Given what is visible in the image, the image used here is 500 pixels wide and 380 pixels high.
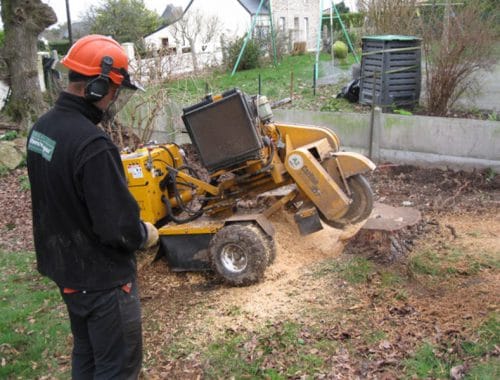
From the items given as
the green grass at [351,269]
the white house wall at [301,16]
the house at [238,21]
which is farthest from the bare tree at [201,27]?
the green grass at [351,269]

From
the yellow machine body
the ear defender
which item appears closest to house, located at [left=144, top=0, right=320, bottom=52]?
the yellow machine body

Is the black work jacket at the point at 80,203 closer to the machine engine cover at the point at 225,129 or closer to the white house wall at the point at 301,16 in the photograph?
the machine engine cover at the point at 225,129

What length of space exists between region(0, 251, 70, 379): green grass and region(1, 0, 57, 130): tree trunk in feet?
23.0

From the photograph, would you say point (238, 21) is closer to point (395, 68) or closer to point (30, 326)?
point (395, 68)

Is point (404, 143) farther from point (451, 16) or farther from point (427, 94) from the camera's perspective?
point (451, 16)

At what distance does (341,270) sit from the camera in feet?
17.4

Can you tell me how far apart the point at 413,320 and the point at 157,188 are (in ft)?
9.02

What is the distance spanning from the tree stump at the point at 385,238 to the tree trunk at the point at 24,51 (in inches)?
361

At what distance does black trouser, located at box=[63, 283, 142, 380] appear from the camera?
8.98 feet

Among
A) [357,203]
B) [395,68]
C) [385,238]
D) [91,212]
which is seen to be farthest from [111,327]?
[395,68]

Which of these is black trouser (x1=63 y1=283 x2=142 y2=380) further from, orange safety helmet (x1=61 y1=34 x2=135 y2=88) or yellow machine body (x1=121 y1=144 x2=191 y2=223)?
yellow machine body (x1=121 y1=144 x2=191 y2=223)

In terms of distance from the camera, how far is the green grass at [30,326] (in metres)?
4.30

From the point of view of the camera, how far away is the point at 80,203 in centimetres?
260

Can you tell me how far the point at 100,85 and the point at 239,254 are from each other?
3049 mm
